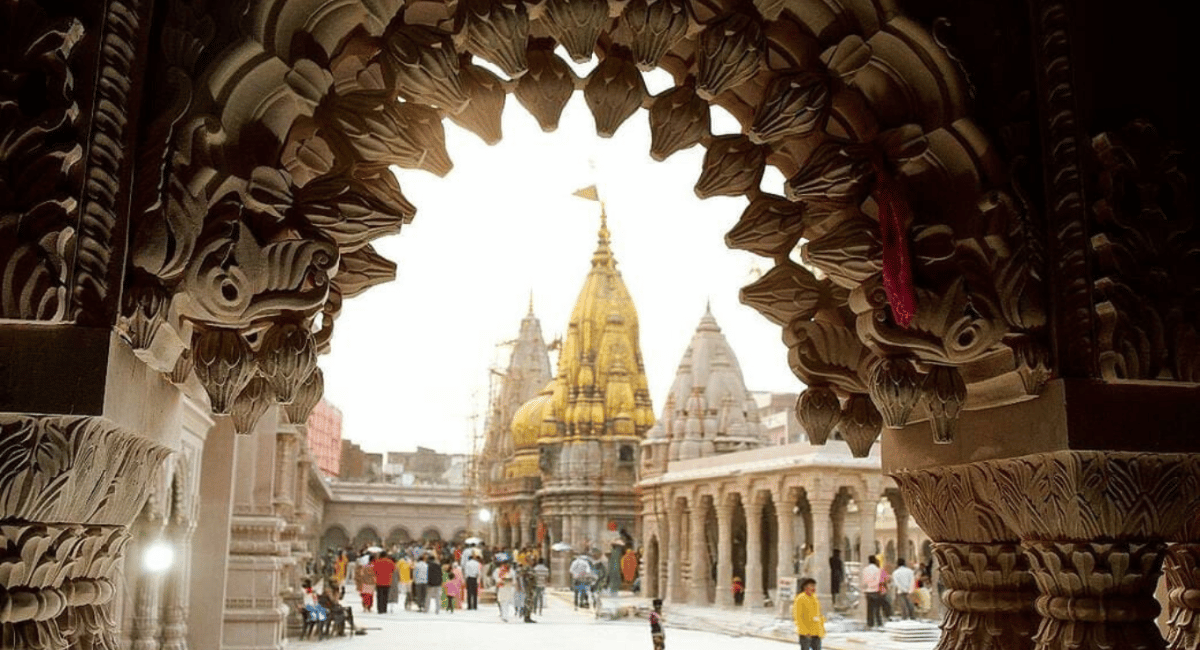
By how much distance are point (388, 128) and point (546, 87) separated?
493 millimetres

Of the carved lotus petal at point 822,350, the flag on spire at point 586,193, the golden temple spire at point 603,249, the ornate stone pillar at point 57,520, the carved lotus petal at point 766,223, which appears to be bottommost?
the ornate stone pillar at point 57,520

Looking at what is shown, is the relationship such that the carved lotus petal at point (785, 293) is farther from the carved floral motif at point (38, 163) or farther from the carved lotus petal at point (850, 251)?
the carved floral motif at point (38, 163)

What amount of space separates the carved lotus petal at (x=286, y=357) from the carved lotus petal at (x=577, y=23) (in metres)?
1.08

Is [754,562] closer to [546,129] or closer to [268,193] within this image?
[546,129]

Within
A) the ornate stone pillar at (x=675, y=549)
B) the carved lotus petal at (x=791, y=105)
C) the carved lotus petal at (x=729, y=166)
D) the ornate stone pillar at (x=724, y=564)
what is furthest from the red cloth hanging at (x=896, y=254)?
the ornate stone pillar at (x=675, y=549)

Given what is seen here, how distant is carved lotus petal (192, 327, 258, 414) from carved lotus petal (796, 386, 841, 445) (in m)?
1.91

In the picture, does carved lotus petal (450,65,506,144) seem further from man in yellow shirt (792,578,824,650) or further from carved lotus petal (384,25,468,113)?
man in yellow shirt (792,578,824,650)

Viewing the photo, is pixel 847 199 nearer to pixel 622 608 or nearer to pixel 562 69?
pixel 562 69

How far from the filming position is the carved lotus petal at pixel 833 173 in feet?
10.6

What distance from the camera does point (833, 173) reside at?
3227 mm

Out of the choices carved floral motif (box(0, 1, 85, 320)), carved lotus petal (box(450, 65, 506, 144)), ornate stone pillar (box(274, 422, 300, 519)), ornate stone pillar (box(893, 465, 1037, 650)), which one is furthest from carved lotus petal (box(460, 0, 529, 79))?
ornate stone pillar (box(274, 422, 300, 519))

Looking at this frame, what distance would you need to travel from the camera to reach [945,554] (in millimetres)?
3984

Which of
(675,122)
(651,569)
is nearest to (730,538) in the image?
(651,569)

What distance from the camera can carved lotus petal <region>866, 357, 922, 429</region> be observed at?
10.6 feet
